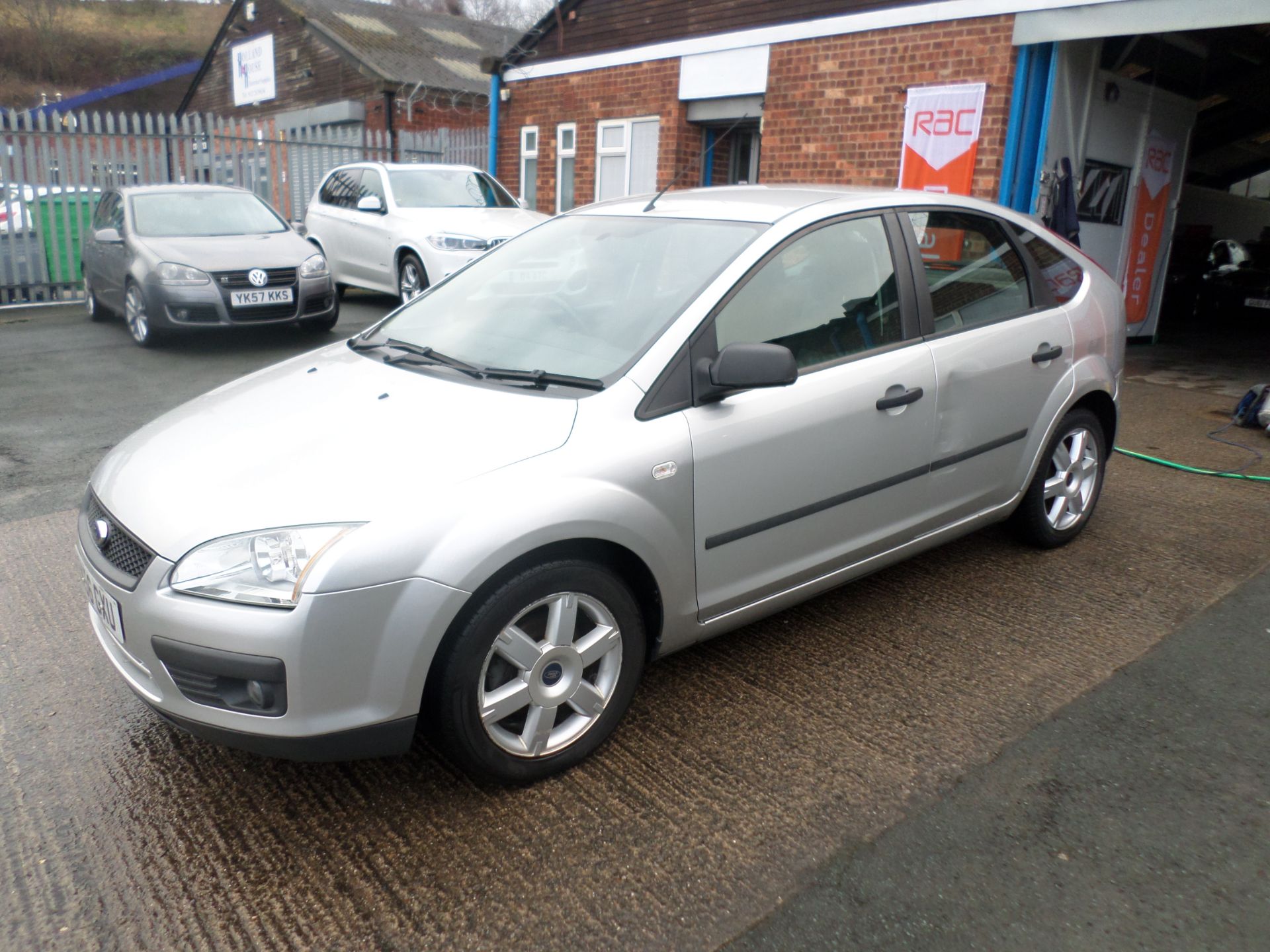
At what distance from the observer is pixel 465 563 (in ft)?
7.86

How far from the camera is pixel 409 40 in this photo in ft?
86.9

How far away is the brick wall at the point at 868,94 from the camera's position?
935 centimetres

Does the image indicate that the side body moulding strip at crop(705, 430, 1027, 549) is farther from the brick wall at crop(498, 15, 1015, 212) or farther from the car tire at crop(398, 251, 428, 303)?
the car tire at crop(398, 251, 428, 303)

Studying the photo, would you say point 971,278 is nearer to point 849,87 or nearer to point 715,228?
point 715,228

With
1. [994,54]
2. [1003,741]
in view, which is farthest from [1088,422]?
[994,54]

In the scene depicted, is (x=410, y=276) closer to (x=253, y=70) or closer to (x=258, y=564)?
(x=258, y=564)

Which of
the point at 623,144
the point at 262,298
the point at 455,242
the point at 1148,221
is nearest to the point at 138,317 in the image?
the point at 262,298

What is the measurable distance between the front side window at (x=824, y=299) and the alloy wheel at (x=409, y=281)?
7.84 m

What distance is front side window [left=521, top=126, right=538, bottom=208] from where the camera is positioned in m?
15.0

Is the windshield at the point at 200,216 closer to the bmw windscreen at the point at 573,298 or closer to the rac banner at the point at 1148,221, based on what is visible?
the bmw windscreen at the point at 573,298

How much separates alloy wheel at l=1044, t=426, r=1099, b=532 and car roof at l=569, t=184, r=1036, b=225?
108 centimetres

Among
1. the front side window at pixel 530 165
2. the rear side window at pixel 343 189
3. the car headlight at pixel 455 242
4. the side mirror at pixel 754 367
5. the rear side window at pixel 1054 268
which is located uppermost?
the front side window at pixel 530 165

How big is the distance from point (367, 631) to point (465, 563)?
0.28 metres

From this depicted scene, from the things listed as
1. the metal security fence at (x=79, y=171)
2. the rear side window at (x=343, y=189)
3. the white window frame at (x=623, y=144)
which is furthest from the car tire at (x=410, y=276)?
the metal security fence at (x=79, y=171)
